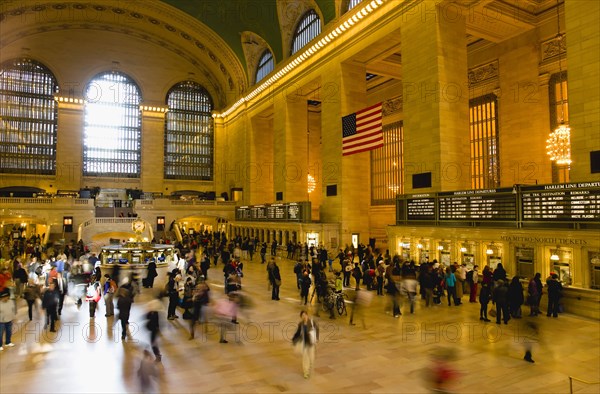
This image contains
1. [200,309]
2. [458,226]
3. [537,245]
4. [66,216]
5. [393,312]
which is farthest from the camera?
[66,216]

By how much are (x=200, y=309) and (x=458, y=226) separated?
8605 millimetres

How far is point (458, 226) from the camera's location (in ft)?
41.2

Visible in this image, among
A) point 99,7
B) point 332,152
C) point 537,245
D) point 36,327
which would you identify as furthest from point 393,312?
point 99,7

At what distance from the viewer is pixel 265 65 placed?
30.9 metres

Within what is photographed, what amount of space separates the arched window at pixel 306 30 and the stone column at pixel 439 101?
29.5 ft

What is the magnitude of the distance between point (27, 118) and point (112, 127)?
674cm

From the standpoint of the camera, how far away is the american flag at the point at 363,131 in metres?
16.3

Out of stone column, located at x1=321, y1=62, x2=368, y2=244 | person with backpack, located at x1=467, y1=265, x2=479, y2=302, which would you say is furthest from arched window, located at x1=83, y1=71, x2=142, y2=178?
person with backpack, located at x1=467, y1=265, x2=479, y2=302

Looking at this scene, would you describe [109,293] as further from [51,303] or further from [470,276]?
[470,276]

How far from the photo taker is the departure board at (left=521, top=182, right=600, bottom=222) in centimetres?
912

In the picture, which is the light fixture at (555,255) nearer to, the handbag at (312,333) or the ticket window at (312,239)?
the handbag at (312,333)

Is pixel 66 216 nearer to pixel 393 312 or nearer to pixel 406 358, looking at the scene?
pixel 393 312

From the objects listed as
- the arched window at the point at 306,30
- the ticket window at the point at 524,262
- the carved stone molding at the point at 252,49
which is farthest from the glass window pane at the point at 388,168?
the ticket window at the point at 524,262

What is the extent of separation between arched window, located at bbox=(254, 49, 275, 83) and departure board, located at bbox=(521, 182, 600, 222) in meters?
22.6
